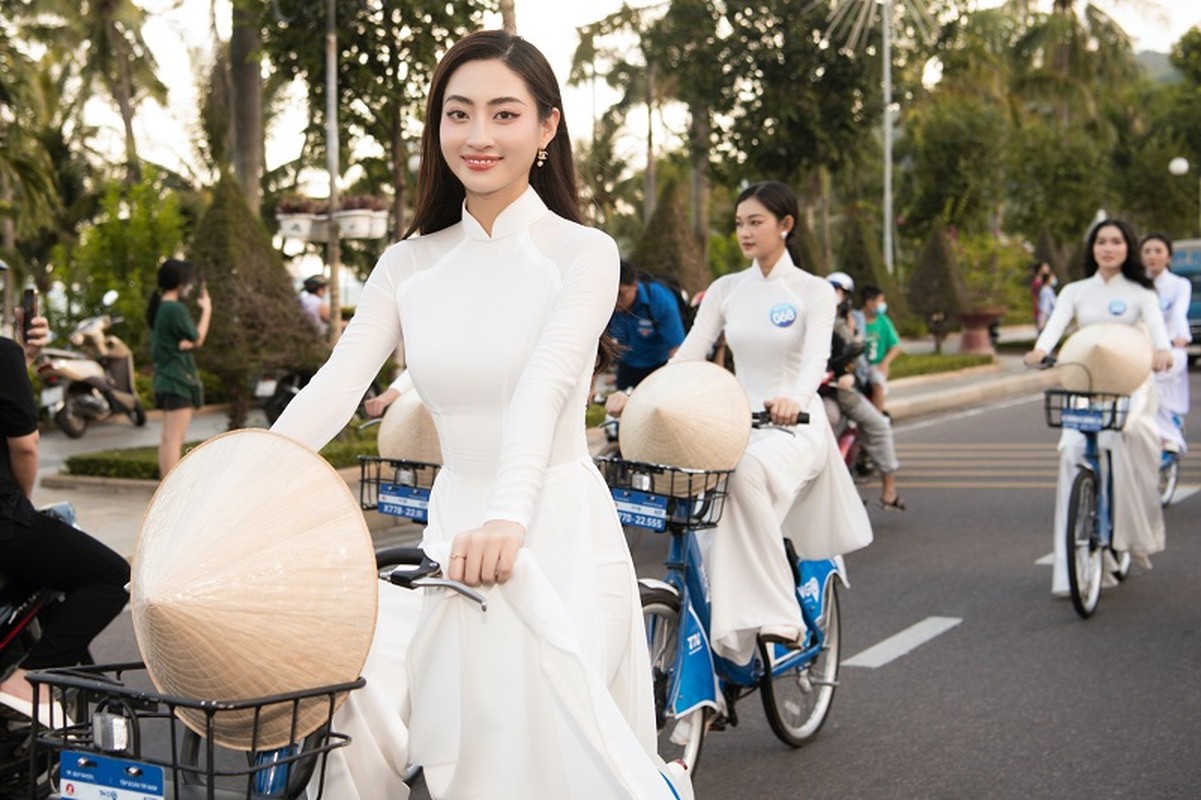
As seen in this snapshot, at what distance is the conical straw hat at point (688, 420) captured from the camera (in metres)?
4.55

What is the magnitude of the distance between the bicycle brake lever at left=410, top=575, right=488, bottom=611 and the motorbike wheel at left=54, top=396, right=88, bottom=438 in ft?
50.3

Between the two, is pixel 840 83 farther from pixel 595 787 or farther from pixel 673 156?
pixel 595 787

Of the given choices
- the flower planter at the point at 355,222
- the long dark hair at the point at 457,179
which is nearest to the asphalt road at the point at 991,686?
the long dark hair at the point at 457,179

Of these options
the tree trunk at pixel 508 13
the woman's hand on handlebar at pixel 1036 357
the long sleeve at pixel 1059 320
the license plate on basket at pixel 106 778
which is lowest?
the license plate on basket at pixel 106 778

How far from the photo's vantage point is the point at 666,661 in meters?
4.73

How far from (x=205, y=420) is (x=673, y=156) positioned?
614 inches

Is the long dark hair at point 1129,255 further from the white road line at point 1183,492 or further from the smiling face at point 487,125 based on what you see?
the smiling face at point 487,125

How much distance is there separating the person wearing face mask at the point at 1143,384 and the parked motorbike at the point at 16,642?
15.7 ft

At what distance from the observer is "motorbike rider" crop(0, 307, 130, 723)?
444cm

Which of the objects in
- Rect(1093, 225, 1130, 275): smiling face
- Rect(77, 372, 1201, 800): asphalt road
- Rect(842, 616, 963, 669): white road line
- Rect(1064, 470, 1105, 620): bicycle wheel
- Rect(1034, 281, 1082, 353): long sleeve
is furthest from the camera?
Rect(1093, 225, 1130, 275): smiling face

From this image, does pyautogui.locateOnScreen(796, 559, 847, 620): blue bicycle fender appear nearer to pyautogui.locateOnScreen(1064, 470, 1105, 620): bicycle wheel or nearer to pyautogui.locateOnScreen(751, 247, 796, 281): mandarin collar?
pyautogui.locateOnScreen(751, 247, 796, 281): mandarin collar

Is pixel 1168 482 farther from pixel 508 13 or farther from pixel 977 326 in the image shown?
pixel 977 326

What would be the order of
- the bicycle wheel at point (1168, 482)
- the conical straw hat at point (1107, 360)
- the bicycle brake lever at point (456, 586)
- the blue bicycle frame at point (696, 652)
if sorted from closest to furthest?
1. the bicycle brake lever at point (456, 586)
2. the blue bicycle frame at point (696, 652)
3. the conical straw hat at point (1107, 360)
4. the bicycle wheel at point (1168, 482)

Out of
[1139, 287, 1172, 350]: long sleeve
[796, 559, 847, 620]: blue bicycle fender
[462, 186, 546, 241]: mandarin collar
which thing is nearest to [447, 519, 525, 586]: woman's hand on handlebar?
[462, 186, 546, 241]: mandarin collar
